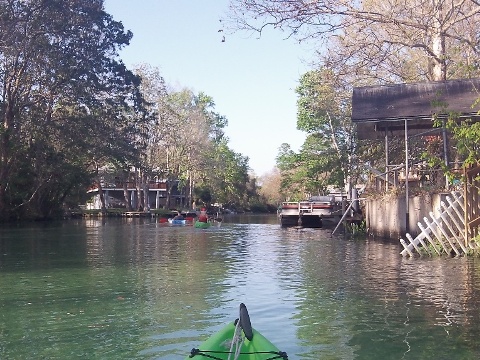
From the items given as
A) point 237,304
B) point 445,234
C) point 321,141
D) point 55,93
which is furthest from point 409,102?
point 321,141

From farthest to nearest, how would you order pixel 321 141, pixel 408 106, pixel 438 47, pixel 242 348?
1. pixel 321 141
2. pixel 408 106
3. pixel 438 47
4. pixel 242 348

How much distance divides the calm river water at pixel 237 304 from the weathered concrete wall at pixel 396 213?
3.43 m

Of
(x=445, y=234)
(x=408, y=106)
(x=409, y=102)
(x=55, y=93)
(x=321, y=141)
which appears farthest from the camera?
(x=321, y=141)

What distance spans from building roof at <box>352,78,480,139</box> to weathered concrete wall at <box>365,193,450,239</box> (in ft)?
10.3

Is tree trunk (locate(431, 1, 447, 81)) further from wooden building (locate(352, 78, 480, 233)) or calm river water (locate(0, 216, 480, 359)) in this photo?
calm river water (locate(0, 216, 480, 359))

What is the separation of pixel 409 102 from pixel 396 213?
467 centimetres

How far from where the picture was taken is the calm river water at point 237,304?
9219 millimetres

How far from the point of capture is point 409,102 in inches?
1029

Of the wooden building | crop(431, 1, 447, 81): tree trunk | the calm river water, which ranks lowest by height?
the calm river water

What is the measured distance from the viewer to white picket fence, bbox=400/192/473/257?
1967 centimetres

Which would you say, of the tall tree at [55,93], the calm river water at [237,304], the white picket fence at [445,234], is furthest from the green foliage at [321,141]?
the calm river water at [237,304]

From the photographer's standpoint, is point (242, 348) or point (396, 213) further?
point (396, 213)

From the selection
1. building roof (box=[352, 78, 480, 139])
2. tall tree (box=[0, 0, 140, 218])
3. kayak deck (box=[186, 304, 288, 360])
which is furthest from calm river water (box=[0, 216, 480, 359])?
tall tree (box=[0, 0, 140, 218])

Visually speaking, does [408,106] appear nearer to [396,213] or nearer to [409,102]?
[409,102]
